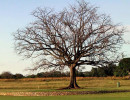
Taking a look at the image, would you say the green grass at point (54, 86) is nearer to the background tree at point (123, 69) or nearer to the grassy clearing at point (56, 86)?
the grassy clearing at point (56, 86)

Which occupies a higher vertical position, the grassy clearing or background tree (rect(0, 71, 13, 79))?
background tree (rect(0, 71, 13, 79))

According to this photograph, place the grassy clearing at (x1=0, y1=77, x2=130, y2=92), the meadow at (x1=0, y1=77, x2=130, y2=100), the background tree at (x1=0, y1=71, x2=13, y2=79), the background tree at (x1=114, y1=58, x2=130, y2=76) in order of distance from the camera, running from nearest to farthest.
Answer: the meadow at (x1=0, y1=77, x2=130, y2=100)
the grassy clearing at (x1=0, y1=77, x2=130, y2=92)
the background tree at (x1=114, y1=58, x2=130, y2=76)
the background tree at (x1=0, y1=71, x2=13, y2=79)

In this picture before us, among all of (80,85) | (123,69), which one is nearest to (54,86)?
(80,85)

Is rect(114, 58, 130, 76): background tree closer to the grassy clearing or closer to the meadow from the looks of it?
the meadow

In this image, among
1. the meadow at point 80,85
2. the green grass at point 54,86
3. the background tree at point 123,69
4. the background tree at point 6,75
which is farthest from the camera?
the background tree at point 6,75

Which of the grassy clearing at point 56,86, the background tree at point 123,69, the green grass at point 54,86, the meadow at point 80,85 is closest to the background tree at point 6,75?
the meadow at point 80,85

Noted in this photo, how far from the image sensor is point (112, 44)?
40.4m

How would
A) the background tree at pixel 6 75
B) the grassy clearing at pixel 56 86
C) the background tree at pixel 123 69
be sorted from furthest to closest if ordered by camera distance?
the background tree at pixel 6 75, the background tree at pixel 123 69, the grassy clearing at pixel 56 86

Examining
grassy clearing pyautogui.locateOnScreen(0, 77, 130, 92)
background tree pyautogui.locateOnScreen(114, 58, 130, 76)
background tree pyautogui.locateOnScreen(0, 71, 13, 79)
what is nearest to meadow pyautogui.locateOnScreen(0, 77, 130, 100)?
grassy clearing pyautogui.locateOnScreen(0, 77, 130, 92)

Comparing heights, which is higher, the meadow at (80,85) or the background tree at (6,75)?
the background tree at (6,75)

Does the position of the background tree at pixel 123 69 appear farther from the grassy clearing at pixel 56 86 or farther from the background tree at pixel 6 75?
the background tree at pixel 6 75

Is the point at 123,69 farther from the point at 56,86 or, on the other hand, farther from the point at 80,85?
the point at 56,86

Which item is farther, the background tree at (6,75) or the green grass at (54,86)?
the background tree at (6,75)

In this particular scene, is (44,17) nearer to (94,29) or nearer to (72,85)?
(94,29)
